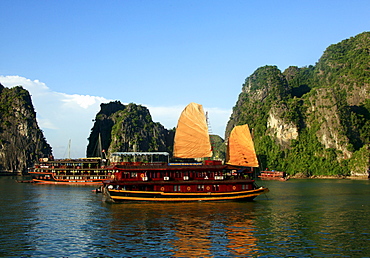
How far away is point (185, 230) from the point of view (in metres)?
28.5

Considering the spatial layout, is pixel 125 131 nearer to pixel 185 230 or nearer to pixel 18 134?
pixel 18 134

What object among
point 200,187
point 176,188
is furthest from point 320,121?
point 176,188

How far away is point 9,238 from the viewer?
2627 cm

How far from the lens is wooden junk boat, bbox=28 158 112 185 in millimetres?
80312

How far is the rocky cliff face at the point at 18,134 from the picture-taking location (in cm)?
15075

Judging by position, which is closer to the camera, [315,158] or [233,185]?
[233,185]

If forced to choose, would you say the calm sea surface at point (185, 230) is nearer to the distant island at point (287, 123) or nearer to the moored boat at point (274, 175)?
the moored boat at point (274, 175)

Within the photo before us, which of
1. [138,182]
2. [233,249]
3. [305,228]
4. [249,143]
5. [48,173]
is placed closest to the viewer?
[233,249]

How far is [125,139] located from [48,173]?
286ft

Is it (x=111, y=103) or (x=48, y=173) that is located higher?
(x=111, y=103)

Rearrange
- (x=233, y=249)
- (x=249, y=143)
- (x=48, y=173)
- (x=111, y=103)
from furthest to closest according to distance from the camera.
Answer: (x=111, y=103) → (x=48, y=173) → (x=249, y=143) → (x=233, y=249)

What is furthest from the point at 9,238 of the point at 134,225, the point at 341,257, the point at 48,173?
the point at 48,173

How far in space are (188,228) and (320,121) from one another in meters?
125

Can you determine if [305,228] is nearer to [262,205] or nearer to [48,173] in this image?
[262,205]
